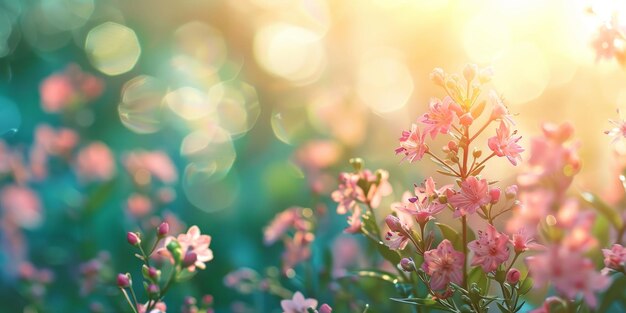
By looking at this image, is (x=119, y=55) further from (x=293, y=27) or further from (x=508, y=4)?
(x=508, y=4)

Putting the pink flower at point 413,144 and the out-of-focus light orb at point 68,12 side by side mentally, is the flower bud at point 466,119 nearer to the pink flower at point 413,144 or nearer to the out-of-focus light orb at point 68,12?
the pink flower at point 413,144

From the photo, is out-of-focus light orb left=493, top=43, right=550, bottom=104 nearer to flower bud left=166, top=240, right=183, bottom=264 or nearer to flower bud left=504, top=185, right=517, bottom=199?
flower bud left=504, top=185, right=517, bottom=199

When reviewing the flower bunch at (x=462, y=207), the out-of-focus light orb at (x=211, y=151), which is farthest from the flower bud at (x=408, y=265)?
the out-of-focus light orb at (x=211, y=151)

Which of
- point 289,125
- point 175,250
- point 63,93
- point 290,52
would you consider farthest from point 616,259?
point 290,52

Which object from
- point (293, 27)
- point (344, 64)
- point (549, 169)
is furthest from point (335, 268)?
point (293, 27)

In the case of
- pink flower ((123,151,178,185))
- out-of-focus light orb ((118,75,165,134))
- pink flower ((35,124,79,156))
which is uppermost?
pink flower ((123,151,178,185))

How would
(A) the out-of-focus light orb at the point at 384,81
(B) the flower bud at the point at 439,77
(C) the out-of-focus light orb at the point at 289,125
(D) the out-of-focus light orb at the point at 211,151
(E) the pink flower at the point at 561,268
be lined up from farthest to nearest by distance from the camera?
(A) the out-of-focus light orb at the point at 384,81, (D) the out-of-focus light orb at the point at 211,151, (C) the out-of-focus light orb at the point at 289,125, (B) the flower bud at the point at 439,77, (E) the pink flower at the point at 561,268

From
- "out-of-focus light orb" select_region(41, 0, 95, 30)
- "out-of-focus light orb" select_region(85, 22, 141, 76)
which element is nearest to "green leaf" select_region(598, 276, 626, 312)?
"out-of-focus light orb" select_region(85, 22, 141, 76)
